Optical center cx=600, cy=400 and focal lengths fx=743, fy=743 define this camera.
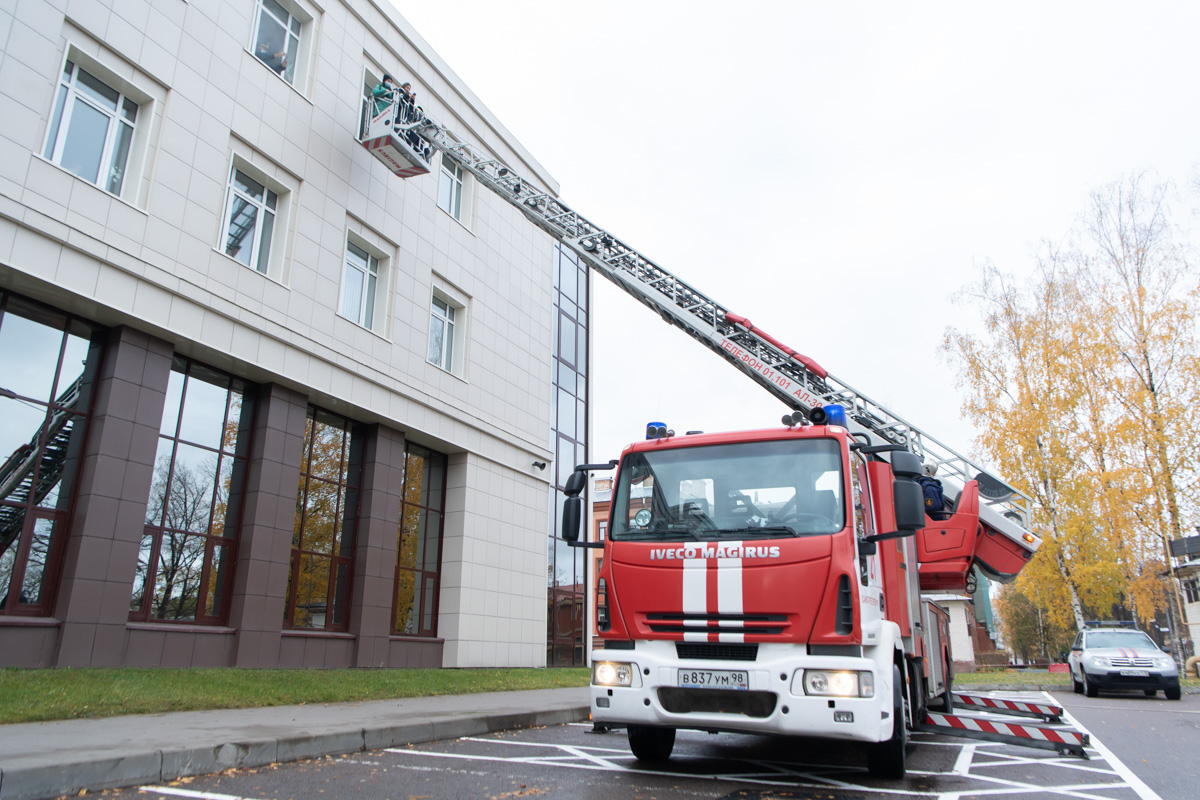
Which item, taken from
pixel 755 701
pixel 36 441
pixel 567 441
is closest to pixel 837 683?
pixel 755 701

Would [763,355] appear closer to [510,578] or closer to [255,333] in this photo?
[255,333]

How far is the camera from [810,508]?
5.73m

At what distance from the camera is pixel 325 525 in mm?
15266

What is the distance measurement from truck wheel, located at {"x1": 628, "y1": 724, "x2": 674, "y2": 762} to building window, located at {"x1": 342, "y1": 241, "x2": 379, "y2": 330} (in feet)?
39.2

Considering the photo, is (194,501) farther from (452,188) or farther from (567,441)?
(567,441)

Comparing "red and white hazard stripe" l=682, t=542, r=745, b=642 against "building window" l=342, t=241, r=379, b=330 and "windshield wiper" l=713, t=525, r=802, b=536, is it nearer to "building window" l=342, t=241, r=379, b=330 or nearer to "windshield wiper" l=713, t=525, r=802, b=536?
"windshield wiper" l=713, t=525, r=802, b=536

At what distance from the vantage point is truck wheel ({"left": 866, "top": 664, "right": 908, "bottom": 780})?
18.9 feet

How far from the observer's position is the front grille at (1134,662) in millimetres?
15367

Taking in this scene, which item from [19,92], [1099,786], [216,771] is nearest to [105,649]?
[216,771]

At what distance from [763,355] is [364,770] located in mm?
8526

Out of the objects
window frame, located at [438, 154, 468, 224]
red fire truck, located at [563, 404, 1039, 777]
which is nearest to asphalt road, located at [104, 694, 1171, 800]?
red fire truck, located at [563, 404, 1039, 777]

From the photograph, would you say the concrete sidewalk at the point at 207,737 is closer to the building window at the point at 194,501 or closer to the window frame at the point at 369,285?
the building window at the point at 194,501

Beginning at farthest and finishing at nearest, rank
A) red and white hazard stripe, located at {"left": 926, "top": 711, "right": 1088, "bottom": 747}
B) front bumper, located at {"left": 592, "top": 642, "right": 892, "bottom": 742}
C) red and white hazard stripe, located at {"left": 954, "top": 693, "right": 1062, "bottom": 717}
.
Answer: red and white hazard stripe, located at {"left": 954, "top": 693, "right": 1062, "bottom": 717}
red and white hazard stripe, located at {"left": 926, "top": 711, "right": 1088, "bottom": 747}
front bumper, located at {"left": 592, "top": 642, "right": 892, "bottom": 742}

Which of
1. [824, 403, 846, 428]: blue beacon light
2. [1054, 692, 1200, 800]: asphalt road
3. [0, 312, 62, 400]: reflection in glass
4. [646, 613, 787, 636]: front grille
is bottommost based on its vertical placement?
[1054, 692, 1200, 800]: asphalt road
